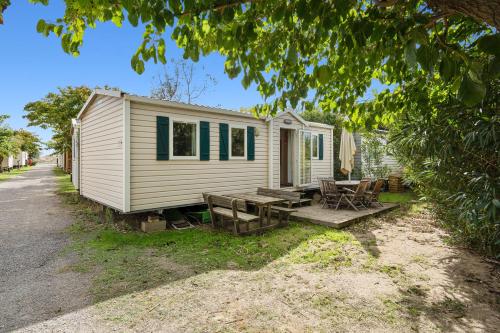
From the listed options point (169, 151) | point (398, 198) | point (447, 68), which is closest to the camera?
point (447, 68)

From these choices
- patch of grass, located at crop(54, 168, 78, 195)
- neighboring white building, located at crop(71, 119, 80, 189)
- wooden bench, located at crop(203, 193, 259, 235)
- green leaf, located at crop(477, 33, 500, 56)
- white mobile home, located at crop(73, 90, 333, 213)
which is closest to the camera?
green leaf, located at crop(477, 33, 500, 56)

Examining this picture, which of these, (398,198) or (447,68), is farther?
(398,198)

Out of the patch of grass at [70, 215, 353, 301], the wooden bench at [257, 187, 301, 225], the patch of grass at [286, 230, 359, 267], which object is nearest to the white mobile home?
the patch of grass at [70, 215, 353, 301]

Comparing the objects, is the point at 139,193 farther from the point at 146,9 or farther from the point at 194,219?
the point at 146,9

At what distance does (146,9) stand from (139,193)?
5.21 m

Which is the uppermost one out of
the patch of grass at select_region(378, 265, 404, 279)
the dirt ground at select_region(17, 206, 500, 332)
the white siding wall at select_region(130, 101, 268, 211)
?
the white siding wall at select_region(130, 101, 268, 211)

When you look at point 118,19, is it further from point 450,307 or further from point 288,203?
point 288,203

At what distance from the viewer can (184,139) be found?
7.42 meters

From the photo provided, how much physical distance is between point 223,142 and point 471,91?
711cm

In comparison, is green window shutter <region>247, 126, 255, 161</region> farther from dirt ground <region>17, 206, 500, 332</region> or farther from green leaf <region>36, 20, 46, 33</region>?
green leaf <region>36, 20, 46, 33</region>

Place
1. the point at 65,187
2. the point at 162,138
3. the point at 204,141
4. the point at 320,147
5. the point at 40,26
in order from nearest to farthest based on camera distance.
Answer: the point at 40,26 → the point at 162,138 → the point at 204,141 → the point at 320,147 → the point at 65,187

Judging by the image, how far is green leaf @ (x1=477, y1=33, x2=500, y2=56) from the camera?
1.18 m

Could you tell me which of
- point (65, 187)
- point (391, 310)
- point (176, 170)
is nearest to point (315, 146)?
point (176, 170)

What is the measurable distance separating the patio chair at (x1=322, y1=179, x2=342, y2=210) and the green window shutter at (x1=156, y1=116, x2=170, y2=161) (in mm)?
4682
